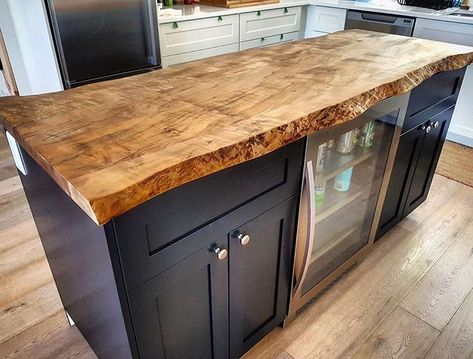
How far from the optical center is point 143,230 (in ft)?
2.69

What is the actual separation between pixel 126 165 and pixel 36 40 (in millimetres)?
2065

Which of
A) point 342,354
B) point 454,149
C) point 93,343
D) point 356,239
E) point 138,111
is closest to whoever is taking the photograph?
point 138,111

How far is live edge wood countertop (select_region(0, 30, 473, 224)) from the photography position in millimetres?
761

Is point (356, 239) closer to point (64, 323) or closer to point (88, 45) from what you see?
point (64, 323)

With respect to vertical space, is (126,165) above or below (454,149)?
above

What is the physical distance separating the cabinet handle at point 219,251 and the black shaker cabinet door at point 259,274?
0.03 meters

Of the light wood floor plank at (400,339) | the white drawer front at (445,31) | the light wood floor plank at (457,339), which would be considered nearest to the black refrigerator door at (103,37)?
the white drawer front at (445,31)

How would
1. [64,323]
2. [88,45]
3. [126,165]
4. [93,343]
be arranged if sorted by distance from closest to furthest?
[126,165] < [93,343] < [64,323] < [88,45]

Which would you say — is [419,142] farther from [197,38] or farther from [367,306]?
[197,38]

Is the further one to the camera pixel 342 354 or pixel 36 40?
pixel 36 40

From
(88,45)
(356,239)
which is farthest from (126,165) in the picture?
(88,45)

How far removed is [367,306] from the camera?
5.59 ft

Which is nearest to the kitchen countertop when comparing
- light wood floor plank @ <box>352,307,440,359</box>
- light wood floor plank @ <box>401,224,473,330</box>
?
light wood floor plank @ <box>401,224,473,330</box>

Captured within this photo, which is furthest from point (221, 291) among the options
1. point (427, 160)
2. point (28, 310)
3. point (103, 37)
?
point (103, 37)
